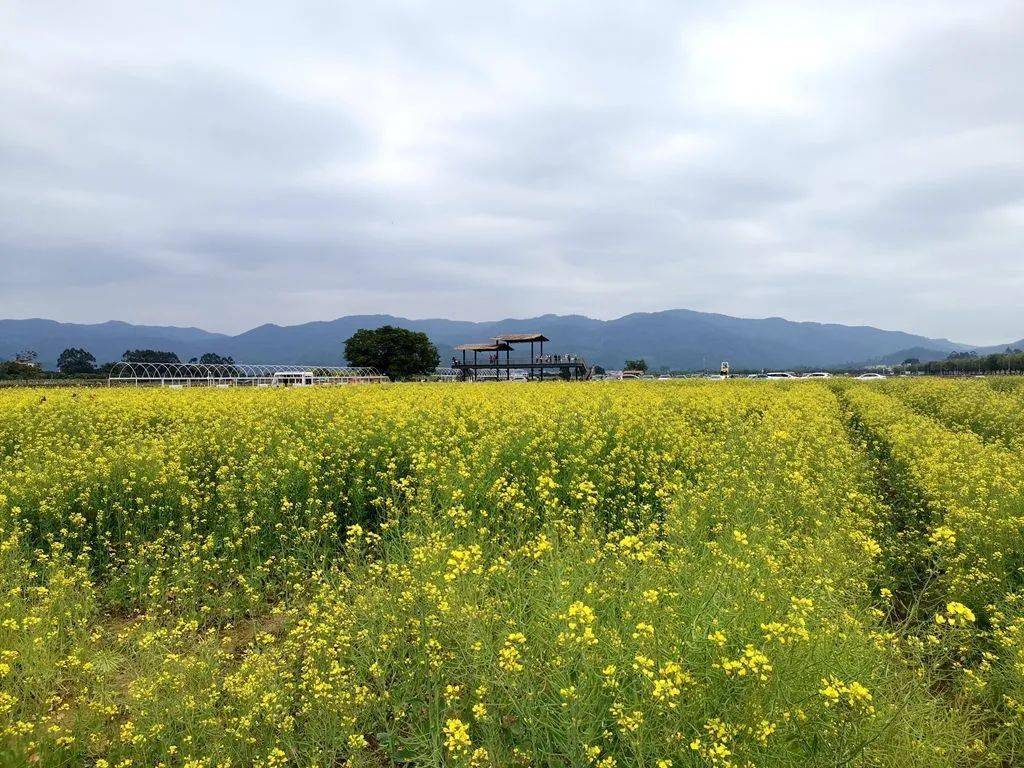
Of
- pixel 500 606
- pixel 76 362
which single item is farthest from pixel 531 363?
pixel 76 362

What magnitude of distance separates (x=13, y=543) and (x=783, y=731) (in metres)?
7.29

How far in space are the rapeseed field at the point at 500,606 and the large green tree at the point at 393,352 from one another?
7613cm

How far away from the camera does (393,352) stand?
3406 inches

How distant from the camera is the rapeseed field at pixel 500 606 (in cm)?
305

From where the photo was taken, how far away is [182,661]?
4.21m

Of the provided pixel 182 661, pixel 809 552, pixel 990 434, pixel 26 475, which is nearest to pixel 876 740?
pixel 809 552

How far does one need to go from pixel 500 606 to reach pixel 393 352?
3332 inches

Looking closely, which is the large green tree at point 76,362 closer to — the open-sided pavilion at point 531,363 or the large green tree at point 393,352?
the large green tree at point 393,352

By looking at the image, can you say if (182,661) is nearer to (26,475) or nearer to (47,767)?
(47,767)

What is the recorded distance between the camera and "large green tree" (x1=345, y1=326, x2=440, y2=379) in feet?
281

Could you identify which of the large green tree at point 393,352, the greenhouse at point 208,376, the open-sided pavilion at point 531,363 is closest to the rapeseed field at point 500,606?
the greenhouse at point 208,376

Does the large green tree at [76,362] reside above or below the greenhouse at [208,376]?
above

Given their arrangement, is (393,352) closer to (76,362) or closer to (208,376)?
(208,376)

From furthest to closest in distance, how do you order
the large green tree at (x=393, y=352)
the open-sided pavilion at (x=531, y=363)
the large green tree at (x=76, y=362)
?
the large green tree at (x=76, y=362)
the large green tree at (x=393, y=352)
the open-sided pavilion at (x=531, y=363)
